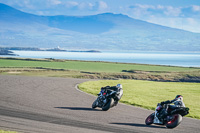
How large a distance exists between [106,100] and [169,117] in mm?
5065

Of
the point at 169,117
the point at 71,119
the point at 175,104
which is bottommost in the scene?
the point at 71,119

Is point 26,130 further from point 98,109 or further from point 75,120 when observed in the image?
point 98,109

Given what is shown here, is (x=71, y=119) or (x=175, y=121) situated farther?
(x=71, y=119)

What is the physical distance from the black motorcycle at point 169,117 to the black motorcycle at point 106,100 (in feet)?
11.9

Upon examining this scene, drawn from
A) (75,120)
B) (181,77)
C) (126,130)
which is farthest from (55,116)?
(181,77)

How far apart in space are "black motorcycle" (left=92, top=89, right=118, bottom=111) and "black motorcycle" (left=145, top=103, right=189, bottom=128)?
3.63 metres

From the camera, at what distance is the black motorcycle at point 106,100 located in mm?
19062

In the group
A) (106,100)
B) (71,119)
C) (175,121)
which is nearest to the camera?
(175,121)

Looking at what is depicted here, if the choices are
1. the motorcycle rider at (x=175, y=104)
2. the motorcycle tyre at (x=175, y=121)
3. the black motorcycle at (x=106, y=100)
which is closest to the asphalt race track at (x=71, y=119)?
the motorcycle tyre at (x=175, y=121)

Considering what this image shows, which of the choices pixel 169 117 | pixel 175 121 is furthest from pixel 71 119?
pixel 175 121

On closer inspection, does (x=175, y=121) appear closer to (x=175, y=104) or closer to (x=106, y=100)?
(x=175, y=104)

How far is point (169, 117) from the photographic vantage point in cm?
1506

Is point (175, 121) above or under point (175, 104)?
under

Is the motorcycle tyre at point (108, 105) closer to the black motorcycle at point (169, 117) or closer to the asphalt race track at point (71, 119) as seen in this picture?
the asphalt race track at point (71, 119)
